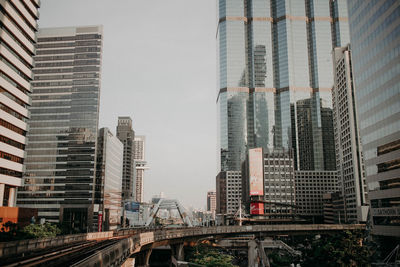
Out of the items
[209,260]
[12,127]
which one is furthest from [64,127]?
[209,260]

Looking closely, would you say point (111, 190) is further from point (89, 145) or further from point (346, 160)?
point (346, 160)

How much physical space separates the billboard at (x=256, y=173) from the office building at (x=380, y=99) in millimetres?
101898

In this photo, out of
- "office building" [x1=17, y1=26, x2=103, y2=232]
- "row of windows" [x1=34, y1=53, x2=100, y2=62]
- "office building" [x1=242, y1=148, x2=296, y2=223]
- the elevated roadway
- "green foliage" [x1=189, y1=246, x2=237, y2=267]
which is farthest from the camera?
"office building" [x1=242, y1=148, x2=296, y2=223]

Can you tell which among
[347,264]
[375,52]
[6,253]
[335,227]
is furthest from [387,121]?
[6,253]

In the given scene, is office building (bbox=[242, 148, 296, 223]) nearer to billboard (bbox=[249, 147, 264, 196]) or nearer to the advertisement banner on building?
billboard (bbox=[249, 147, 264, 196])

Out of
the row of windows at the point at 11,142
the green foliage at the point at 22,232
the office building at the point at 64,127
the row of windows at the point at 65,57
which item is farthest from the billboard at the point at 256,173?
the row of windows at the point at 11,142

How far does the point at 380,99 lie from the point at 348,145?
3156 inches

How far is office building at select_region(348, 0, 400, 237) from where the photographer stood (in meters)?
68.2

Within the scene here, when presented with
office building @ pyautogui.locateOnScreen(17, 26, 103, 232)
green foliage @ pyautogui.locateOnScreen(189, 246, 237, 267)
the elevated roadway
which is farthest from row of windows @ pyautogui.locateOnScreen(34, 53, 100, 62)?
green foliage @ pyautogui.locateOnScreen(189, 246, 237, 267)

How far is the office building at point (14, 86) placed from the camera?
79.7 metres

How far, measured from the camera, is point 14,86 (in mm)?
84500

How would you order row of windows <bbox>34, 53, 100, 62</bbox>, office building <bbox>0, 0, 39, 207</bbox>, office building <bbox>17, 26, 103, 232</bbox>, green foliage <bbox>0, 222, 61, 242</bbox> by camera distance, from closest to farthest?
1. green foliage <bbox>0, 222, 61, 242</bbox>
2. office building <bbox>0, 0, 39, 207</bbox>
3. office building <bbox>17, 26, 103, 232</bbox>
4. row of windows <bbox>34, 53, 100, 62</bbox>

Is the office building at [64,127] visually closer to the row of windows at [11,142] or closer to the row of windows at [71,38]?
the row of windows at [71,38]

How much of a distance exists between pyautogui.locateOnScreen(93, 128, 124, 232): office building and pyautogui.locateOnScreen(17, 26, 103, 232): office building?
13.1ft
